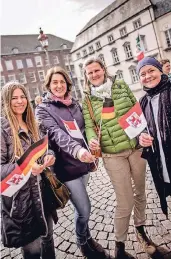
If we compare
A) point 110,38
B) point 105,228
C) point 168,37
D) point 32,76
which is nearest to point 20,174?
point 105,228

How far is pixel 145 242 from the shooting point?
2682 mm

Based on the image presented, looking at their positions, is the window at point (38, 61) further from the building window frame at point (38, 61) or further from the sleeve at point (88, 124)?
the sleeve at point (88, 124)

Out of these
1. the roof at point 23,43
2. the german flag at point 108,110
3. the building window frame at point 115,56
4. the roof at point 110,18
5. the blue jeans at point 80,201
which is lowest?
the blue jeans at point 80,201

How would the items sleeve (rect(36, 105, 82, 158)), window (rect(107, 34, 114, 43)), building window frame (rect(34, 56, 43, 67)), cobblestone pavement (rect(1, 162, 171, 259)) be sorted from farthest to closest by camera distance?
building window frame (rect(34, 56, 43, 67)) < window (rect(107, 34, 114, 43)) < cobblestone pavement (rect(1, 162, 171, 259)) < sleeve (rect(36, 105, 82, 158))

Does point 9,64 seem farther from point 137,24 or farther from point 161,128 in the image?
point 161,128

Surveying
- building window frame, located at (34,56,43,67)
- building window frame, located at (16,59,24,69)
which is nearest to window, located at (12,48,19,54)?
building window frame, located at (16,59,24,69)

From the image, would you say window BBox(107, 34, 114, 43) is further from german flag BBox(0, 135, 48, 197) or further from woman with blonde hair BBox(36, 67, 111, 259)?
german flag BBox(0, 135, 48, 197)

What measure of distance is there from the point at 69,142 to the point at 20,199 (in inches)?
27.7

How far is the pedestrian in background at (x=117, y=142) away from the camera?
7.86ft

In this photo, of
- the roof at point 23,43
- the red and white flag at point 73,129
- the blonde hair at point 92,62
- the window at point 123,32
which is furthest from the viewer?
the roof at point 23,43

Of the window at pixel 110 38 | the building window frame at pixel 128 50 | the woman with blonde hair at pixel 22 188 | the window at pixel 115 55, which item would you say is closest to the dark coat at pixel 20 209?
the woman with blonde hair at pixel 22 188

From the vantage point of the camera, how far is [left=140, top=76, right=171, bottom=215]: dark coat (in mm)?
2264

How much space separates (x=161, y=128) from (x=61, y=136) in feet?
3.33

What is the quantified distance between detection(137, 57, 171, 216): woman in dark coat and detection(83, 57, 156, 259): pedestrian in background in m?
0.15
